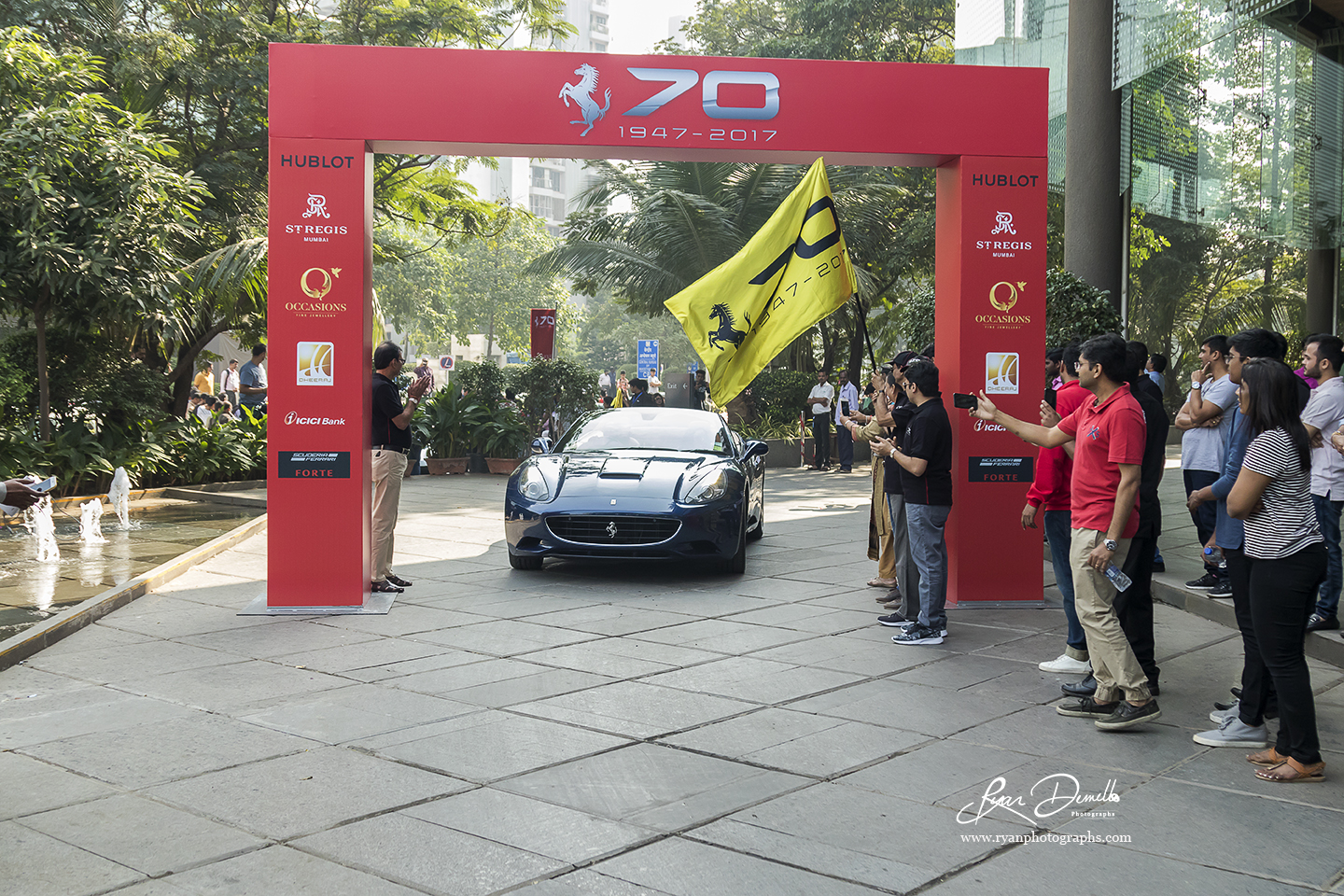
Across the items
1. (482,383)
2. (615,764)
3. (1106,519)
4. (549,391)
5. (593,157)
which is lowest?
(615,764)

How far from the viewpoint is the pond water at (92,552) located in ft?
26.8

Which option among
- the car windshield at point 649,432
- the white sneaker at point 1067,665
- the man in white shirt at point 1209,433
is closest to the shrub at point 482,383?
the car windshield at point 649,432

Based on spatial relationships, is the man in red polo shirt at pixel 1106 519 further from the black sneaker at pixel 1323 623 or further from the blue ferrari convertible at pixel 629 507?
the blue ferrari convertible at pixel 629 507

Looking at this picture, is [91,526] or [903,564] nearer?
[903,564]

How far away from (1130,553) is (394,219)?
19.6 meters

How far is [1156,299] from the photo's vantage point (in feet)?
43.1

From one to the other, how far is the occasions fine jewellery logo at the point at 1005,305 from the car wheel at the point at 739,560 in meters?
2.74

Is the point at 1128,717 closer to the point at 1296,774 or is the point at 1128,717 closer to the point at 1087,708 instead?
the point at 1087,708

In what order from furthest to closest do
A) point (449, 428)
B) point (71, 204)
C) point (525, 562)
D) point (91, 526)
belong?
1. point (449, 428)
2. point (71, 204)
3. point (91, 526)
4. point (525, 562)

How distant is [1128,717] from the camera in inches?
211

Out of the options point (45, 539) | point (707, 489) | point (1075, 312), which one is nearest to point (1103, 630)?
point (707, 489)

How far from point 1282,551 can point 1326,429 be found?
2880mm

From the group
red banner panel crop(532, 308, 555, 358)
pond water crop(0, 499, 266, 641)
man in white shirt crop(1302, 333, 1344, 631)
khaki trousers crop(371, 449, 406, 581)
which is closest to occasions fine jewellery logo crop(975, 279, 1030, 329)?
man in white shirt crop(1302, 333, 1344, 631)

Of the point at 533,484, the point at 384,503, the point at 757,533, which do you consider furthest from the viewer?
the point at 757,533
